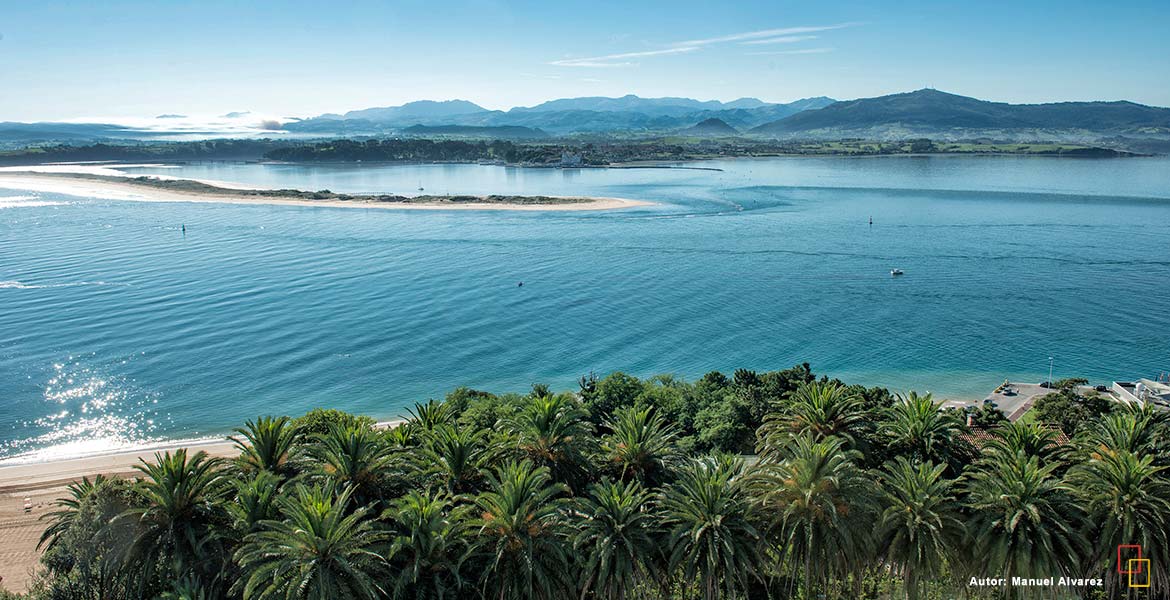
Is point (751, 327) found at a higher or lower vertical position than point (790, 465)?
lower

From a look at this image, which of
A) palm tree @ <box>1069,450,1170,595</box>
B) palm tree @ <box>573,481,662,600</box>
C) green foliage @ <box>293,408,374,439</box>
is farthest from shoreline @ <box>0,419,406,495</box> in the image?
palm tree @ <box>1069,450,1170,595</box>

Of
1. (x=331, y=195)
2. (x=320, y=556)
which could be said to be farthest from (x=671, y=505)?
(x=331, y=195)

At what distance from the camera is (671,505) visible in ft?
55.8

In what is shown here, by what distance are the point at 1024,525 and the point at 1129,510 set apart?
226cm

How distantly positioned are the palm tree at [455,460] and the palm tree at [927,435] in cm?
1072

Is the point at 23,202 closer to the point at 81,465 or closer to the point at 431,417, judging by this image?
the point at 81,465

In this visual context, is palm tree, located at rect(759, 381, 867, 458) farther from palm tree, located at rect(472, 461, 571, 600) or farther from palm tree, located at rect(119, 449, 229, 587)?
palm tree, located at rect(119, 449, 229, 587)

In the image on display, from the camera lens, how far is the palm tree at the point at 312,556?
47.4ft

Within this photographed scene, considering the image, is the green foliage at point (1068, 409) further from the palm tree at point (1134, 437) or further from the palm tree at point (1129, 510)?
the palm tree at point (1129, 510)

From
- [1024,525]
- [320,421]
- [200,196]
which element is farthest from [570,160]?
[1024,525]

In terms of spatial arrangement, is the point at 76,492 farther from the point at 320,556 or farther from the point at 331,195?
the point at 331,195

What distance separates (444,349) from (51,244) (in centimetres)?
5845

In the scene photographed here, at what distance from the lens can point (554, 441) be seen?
19.5 m

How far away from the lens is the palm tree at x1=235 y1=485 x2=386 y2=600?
14461mm
